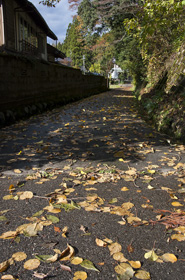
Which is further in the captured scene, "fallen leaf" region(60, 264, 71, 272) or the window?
the window

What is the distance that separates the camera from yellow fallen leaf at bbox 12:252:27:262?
1.83m

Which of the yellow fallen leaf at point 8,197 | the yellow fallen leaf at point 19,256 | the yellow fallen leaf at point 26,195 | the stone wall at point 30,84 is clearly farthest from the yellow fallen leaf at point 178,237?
the stone wall at point 30,84

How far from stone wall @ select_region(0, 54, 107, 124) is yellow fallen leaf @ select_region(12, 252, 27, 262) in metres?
6.16

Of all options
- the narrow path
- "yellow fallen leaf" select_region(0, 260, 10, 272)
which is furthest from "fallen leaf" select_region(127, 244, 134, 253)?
"yellow fallen leaf" select_region(0, 260, 10, 272)

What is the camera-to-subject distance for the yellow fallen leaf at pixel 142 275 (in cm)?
166

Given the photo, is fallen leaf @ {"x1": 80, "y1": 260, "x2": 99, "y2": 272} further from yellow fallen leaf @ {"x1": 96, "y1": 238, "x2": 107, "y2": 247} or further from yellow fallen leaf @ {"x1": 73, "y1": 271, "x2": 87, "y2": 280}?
yellow fallen leaf @ {"x1": 96, "y1": 238, "x2": 107, "y2": 247}

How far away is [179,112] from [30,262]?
508cm

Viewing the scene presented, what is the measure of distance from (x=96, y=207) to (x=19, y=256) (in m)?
0.96

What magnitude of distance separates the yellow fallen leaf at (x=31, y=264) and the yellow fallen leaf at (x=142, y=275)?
681mm

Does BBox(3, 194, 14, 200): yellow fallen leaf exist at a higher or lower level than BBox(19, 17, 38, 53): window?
lower

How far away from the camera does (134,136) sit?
19.8ft

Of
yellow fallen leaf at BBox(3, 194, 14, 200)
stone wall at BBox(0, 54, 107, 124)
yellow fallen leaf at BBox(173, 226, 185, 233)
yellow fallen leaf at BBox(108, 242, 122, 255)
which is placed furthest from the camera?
stone wall at BBox(0, 54, 107, 124)

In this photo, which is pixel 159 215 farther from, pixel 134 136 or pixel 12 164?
pixel 134 136

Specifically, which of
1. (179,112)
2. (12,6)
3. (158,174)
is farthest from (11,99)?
(12,6)
